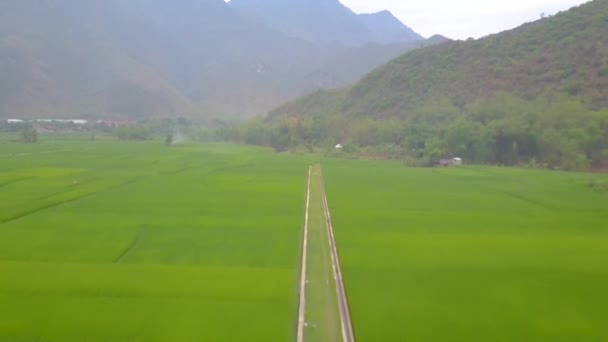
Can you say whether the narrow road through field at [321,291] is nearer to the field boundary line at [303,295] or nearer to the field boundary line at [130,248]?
the field boundary line at [303,295]

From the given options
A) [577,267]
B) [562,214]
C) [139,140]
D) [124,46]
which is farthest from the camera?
[124,46]

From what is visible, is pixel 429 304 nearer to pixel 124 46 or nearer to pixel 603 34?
pixel 603 34

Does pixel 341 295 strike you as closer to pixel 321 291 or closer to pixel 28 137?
pixel 321 291

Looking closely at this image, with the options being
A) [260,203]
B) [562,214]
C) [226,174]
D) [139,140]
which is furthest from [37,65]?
[562,214]

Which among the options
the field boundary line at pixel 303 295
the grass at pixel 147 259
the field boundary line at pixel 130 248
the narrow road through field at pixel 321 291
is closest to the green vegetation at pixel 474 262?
the narrow road through field at pixel 321 291

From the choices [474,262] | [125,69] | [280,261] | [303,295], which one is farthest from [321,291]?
[125,69]
